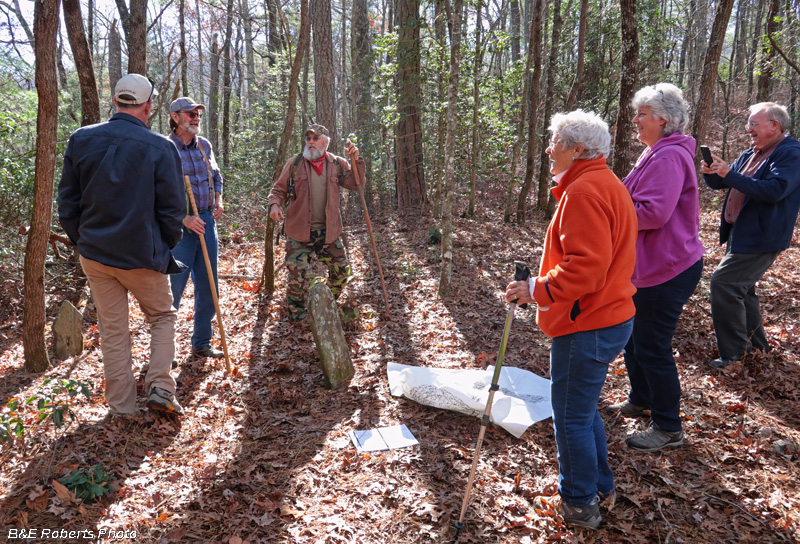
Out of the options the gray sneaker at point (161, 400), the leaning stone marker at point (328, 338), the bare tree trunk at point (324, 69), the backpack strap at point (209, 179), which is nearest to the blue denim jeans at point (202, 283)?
the backpack strap at point (209, 179)

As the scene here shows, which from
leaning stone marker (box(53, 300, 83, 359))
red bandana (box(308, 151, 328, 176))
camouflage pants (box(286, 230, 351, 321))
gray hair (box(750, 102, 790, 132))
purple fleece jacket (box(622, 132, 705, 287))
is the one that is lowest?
leaning stone marker (box(53, 300, 83, 359))

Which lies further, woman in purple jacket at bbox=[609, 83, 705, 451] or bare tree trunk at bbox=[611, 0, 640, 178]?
bare tree trunk at bbox=[611, 0, 640, 178]

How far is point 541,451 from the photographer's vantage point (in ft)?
12.1

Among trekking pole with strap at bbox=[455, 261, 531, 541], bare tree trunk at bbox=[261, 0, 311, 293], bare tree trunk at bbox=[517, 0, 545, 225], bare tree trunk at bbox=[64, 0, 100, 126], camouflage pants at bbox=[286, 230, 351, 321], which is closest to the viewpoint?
trekking pole with strap at bbox=[455, 261, 531, 541]

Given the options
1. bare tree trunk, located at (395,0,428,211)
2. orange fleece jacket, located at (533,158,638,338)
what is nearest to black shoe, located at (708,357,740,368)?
orange fleece jacket, located at (533,158,638,338)

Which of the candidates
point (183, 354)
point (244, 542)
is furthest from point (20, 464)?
point (183, 354)

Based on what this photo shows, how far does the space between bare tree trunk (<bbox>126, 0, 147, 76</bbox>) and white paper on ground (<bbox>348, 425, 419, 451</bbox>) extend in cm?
717

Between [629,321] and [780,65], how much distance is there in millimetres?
11607

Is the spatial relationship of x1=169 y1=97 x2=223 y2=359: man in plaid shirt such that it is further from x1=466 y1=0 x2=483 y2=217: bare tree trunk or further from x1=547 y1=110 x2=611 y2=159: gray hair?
x1=466 y1=0 x2=483 y2=217: bare tree trunk

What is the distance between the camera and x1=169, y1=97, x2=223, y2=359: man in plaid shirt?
507cm

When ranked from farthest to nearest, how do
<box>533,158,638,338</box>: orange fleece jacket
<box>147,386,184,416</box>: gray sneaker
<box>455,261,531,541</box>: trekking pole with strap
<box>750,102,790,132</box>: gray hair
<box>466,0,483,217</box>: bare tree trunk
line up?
<box>466,0,483,217</box>: bare tree trunk, <box>750,102,790,132</box>: gray hair, <box>147,386,184,416</box>: gray sneaker, <box>455,261,531,541</box>: trekking pole with strap, <box>533,158,638,338</box>: orange fleece jacket

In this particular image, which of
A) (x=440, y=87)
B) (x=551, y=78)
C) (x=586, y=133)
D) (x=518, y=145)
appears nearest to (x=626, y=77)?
(x=586, y=133)

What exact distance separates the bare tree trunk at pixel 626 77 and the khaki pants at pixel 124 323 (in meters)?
5.19

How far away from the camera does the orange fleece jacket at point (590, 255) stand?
8.05 ft
